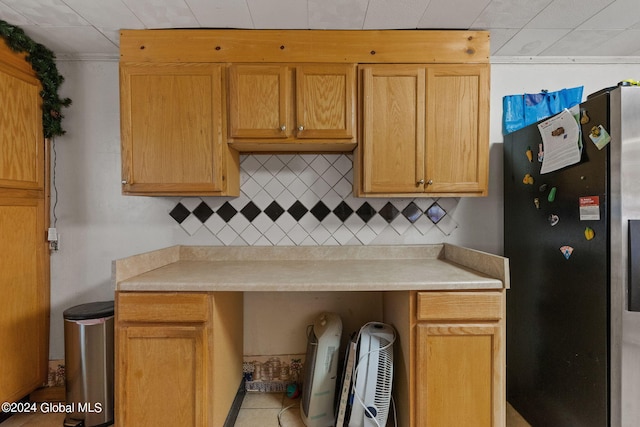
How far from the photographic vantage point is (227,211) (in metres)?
1.99

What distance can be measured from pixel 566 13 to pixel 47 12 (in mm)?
2571

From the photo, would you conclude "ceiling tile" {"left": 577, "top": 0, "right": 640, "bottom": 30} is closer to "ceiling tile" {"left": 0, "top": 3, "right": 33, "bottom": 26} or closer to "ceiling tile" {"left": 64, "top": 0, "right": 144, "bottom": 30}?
"ceiling tile" {"left": 64, "top": 0, "right": 144, "bottom": 30}

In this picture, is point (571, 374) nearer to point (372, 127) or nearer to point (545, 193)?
point (545, 193)

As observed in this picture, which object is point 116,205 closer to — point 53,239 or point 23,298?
point 53,239

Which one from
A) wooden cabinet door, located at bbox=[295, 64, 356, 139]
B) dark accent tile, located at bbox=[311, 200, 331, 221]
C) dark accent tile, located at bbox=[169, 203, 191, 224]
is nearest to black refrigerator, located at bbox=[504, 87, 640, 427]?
wooden cabinet door, located at bbox=[295, 64, 356, 139]

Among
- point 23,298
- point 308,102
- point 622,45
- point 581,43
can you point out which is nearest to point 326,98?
point 308,102

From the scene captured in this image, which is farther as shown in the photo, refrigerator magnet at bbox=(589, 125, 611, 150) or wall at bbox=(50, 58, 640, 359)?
wall at bbox=(50, 58, 640, 359)

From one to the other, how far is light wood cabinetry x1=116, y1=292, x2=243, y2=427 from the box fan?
0.68 m

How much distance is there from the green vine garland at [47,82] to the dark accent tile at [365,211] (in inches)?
75.4

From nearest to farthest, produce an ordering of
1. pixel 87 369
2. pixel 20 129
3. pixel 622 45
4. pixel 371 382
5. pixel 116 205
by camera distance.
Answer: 1. pixel 371 382
2. pixel 87 369
3. pixel 20 129
4. pixel 622 45
5. pixel 116 205

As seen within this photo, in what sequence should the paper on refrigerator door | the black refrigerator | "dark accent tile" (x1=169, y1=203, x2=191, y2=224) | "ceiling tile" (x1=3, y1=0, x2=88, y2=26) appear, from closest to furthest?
the black refrigerator, the paper on refrigerator door, "ceiling tile" (x1=3, y1=0, x2=88, y2=26), "dark accent tile" (x1=169, y1=203, x2=191, y2=224)

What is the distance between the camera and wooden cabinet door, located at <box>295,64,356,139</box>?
162 centimetres

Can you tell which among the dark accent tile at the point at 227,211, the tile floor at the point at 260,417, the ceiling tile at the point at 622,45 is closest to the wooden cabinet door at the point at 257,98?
the dark accent tile at the point at 227,211

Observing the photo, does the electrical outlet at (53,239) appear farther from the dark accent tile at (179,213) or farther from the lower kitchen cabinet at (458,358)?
the lower kitchen cabinet at (458,358)
